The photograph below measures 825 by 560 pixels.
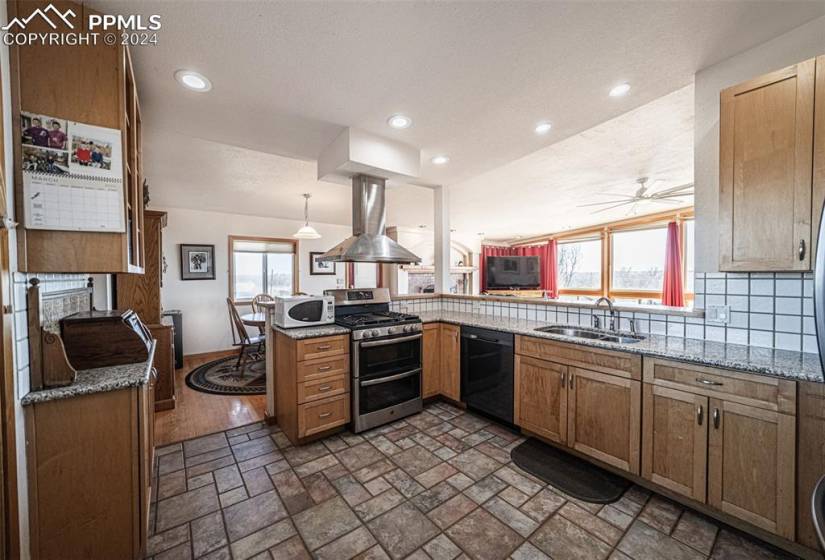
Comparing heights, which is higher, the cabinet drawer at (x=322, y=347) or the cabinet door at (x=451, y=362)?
the cabinet drawer at (x=322, y=347)

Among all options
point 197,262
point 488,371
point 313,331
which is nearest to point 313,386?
point 313,331

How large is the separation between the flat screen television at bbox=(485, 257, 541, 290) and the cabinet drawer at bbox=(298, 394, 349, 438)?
5484mm

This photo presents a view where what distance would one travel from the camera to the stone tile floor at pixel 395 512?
149 centimetres

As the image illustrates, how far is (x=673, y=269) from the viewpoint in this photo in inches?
233

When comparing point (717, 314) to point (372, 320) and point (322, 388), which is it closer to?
point (372, 320)

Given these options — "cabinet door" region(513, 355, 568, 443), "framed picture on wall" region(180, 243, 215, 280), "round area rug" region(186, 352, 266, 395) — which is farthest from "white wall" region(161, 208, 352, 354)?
"cabinet door" region(513, 355, 568, 443)

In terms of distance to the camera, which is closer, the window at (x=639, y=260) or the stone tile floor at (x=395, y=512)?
the stone tile floor at (x=395, y=512)

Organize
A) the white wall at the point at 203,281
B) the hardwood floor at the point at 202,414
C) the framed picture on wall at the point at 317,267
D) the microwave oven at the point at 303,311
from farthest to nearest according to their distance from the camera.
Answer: the framed picture on wall at the point at 317,267 → the white wall at the point at 203,281 → the hardwood floor at the point at 202,414 → the microwave oven at the point at 303,311

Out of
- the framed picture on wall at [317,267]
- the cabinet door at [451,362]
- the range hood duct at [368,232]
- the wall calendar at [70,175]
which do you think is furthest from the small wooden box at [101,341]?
the framed picture on wall at [317,267]

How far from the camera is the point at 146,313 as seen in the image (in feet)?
9.86

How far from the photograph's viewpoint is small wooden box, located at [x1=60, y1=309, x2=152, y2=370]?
1.54 m

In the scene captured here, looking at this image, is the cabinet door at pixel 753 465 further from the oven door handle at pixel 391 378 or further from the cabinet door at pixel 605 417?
the oven door handle at pixel 391 378

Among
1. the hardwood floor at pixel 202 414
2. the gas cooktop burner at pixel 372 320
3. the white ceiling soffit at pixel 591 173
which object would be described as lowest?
the hardwood floor at pixel 202 414

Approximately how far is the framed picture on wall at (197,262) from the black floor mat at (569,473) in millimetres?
5292
